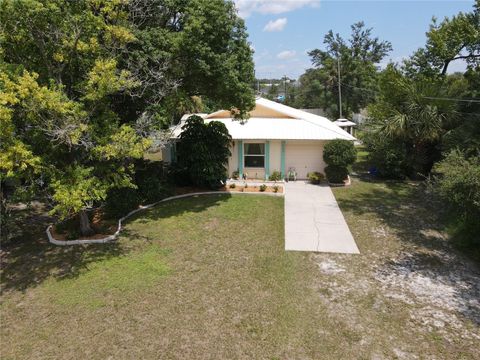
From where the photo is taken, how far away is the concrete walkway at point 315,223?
11570 mm

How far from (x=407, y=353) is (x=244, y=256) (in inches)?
200

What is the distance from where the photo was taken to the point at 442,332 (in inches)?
288

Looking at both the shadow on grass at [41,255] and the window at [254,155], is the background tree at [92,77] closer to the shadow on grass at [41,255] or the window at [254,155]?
the shadow on grass at [41,255]

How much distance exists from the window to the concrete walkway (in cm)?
233

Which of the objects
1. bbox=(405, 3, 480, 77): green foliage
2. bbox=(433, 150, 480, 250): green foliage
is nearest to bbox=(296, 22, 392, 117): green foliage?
bbox=(405, 3, 480, 77): green foliage

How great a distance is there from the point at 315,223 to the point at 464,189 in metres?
5.17

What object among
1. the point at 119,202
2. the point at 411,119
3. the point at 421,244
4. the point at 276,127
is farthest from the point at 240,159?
the point at 421,244

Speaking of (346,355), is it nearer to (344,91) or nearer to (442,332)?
(442,332)

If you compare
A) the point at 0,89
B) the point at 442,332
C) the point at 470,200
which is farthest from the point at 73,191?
the point at 470,200

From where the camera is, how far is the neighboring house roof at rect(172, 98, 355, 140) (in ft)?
61.8

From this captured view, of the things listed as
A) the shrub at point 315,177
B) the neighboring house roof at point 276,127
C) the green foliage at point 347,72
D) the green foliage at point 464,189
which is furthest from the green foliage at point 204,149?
the green foliage at point 347,72

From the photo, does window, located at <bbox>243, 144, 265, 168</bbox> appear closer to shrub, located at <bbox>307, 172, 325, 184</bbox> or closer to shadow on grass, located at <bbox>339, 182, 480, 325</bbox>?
shrub, located at <bbox>307, 172, 325, 184</bbox>

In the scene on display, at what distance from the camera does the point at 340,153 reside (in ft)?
59.5

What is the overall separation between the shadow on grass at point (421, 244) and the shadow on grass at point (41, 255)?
8073 mm
